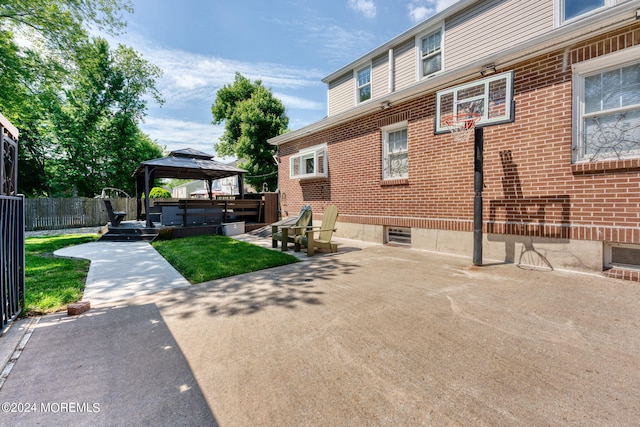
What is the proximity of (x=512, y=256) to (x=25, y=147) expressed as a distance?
92.7ft

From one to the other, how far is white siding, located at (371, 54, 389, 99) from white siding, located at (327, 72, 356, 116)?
969mm

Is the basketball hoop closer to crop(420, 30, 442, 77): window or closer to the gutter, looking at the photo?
the gutter

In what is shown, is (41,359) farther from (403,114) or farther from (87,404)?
(403,114)

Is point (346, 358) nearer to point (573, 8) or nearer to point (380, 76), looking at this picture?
point (573, 8)

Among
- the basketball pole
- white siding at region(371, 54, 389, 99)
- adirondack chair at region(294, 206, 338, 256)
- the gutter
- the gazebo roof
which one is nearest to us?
the gutter

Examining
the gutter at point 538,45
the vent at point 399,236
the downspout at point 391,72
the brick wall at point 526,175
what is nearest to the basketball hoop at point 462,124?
the brick wall at point 526,175

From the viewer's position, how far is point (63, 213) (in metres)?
15.3

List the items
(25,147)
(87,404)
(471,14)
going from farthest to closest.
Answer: (25,147)
(471,14)
(87,404)

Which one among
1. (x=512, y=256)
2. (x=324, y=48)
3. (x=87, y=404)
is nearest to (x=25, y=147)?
(x=324, y=48)

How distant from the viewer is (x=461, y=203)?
19.0 feet

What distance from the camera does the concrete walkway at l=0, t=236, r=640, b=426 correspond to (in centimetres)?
160

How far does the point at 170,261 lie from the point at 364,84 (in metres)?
9.10

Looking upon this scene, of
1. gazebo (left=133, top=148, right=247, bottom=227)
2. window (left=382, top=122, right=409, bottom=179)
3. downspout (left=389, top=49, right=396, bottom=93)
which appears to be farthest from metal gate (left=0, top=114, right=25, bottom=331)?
downspout (left=389, top=49, right=396, bottom=93)

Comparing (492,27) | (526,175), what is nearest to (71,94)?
(492,27)
